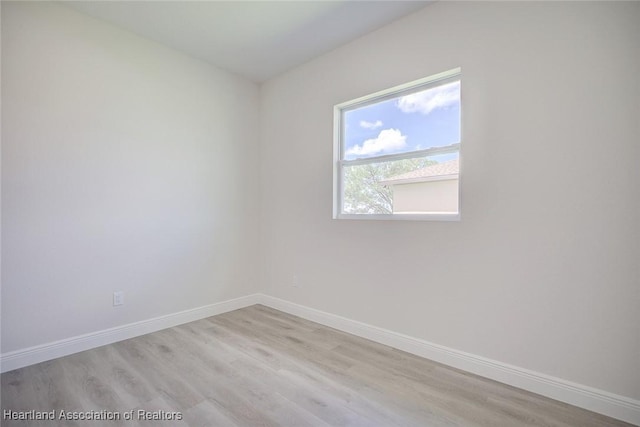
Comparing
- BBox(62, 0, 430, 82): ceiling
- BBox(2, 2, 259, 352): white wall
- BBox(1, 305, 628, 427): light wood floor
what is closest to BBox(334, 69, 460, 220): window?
BBox(62, 0, 430, 82): ceiling

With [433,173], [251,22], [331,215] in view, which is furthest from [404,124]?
[251,22]

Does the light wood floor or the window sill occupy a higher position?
the window sill

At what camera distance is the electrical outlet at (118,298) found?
2.53m

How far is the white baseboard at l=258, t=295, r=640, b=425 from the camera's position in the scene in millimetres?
1569

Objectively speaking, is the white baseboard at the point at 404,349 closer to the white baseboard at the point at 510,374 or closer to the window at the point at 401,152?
the white baseboard at the point at 510,374

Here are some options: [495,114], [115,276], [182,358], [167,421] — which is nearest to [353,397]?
[167,421]

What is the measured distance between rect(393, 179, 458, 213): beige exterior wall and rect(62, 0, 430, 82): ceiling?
4.60ft

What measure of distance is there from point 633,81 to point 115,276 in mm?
3809

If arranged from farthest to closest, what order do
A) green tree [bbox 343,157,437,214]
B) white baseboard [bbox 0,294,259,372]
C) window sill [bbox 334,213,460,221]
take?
green tree [bbox 343,157,437,214]
window sill [bbox 334,213,460,221]
white baseboard [bbox 0,294,259,372]

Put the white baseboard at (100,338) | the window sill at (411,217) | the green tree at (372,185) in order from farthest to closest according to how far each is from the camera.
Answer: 1. the green tree at (372,185)
2. the window sill at (411,217)
3. the white baseboard at (100,338)

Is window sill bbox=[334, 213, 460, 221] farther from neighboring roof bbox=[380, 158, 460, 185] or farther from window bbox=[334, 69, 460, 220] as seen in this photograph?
neighboring roof bbox=[380, 158, 460, 185]

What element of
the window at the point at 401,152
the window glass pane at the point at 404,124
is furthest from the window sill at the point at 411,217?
the window glass pane at the point at 404,124

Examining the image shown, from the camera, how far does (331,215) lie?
2.95m

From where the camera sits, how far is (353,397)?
5.77ft
